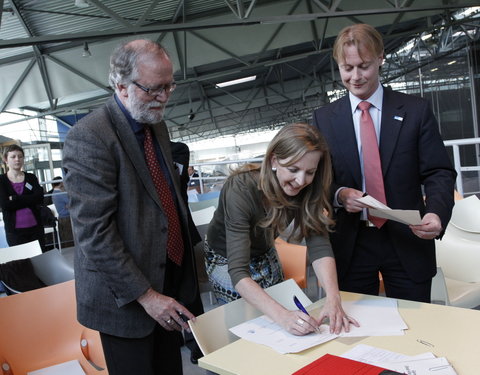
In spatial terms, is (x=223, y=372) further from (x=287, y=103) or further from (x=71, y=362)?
(x=287, y=103)

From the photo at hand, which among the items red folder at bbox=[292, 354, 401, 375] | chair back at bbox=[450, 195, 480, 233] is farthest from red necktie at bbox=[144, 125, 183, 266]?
chair back at bbox=[450, 195, 480, 233]

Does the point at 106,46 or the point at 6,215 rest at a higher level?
the point at 106,46

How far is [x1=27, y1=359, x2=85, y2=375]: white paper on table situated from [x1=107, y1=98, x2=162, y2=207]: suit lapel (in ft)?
3.66

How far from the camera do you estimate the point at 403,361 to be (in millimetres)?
1181

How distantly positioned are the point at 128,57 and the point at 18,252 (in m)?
2.49

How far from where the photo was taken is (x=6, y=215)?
452 cm

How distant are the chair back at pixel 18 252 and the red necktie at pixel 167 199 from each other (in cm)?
217

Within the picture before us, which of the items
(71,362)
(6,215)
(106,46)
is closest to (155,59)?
(71,362)

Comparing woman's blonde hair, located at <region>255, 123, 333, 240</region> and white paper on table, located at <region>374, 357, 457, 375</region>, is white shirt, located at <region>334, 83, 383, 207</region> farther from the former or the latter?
white paper on table, located at <region>374, 357, 457, 375</region>

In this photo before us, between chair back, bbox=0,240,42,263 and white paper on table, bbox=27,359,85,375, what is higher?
chair back, bbox=0,240,42,263

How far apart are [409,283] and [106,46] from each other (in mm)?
8277

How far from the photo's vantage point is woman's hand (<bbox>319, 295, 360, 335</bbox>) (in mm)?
1428

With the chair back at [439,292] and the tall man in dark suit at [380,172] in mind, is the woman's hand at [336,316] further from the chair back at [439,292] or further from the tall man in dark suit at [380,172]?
the chair back at [439,292]

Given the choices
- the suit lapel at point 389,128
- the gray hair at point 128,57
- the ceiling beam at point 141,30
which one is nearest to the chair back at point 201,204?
the ceiling beam at point 141,30
